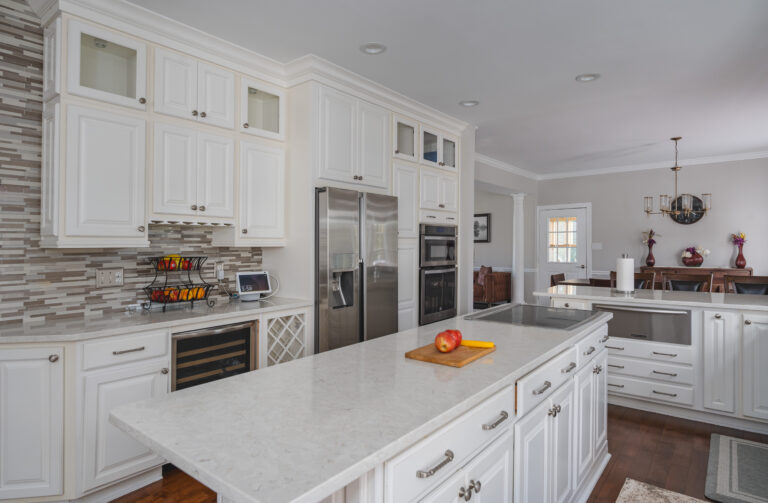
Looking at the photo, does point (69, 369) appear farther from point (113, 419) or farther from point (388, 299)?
point (388, 299)

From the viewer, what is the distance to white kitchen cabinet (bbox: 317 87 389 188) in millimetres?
3230

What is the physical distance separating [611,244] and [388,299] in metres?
5.37

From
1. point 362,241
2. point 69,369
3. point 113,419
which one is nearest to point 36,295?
point 69,369

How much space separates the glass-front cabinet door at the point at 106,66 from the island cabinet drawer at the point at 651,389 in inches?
153

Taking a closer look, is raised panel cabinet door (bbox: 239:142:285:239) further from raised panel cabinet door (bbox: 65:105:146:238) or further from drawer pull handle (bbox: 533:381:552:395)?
drawer pull handle (bbox: 533:381:552:395)

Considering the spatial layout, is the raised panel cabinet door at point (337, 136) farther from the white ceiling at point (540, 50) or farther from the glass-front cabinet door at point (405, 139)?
the glass-front cabinet door at point (405, 139)

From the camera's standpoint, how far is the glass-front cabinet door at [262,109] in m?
3.05

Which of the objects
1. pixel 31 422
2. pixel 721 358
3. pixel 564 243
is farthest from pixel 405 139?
pixel 564 243

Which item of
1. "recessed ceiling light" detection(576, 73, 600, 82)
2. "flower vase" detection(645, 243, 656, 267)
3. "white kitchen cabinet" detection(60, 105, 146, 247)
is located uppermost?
"recessed ceiling light" detection(576, 73, 600, 82)

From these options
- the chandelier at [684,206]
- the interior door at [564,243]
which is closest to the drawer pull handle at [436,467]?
the chandelier at [684,206]

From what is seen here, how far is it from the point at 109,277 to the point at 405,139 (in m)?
2.58

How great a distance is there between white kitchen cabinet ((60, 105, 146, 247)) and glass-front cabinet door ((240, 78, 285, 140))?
2.39 feet

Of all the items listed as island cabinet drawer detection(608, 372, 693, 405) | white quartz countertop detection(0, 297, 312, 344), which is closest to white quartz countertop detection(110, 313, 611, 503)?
white quartz countertop detection(0, 297, 312, 344)

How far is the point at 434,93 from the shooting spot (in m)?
3.76
